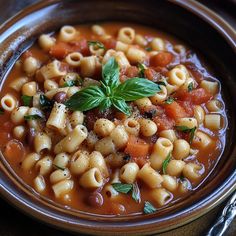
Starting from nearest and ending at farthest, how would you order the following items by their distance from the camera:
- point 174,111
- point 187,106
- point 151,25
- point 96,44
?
point 174,111, point 187,106, point 96,44, point 151,25

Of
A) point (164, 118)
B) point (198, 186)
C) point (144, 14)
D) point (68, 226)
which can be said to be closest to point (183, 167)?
point (198, 186)

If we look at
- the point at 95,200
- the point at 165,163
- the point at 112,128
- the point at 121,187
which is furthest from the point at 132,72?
the point at 95,200

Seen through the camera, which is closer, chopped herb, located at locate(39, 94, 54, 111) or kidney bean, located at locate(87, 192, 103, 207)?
kidney bean, located at locate(87, 192, 103, 207)

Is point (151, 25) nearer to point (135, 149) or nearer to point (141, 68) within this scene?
point (141, 68)

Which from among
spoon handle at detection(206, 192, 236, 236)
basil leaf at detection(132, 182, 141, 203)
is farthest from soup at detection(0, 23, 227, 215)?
spoon handle at detection(206, 192, 236, 236)

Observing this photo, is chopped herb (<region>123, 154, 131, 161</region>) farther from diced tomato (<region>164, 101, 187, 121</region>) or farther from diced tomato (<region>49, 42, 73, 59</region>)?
diced tomato (<region>49, 42, 73, 59</region>)

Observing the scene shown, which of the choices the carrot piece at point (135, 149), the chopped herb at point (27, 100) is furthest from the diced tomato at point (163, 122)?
the chopped herb at point (27, 100)
